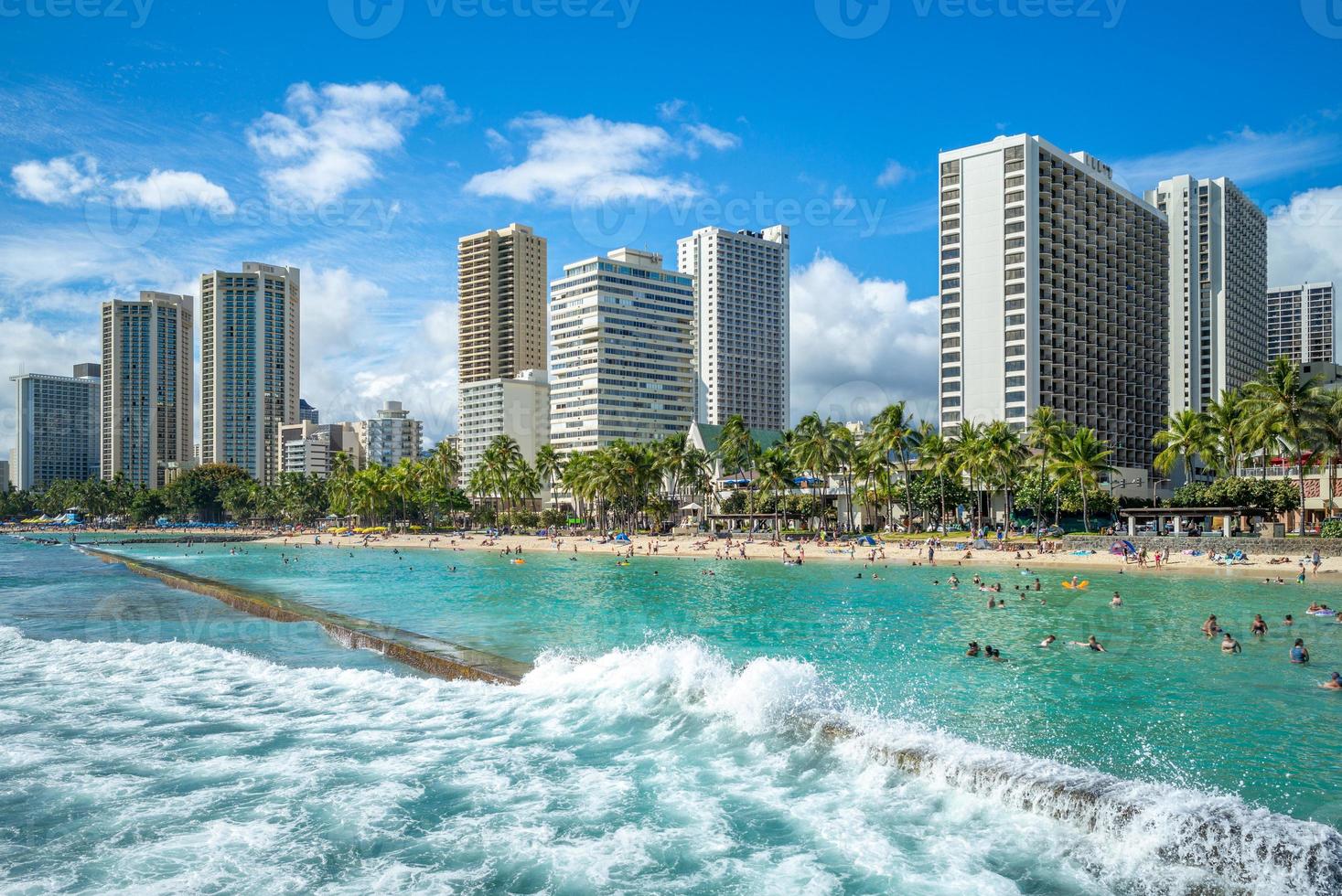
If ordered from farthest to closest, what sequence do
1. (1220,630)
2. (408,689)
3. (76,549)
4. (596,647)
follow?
1. (76,549)
2. (1220,630)
3. (596,647)
4. (408,689)

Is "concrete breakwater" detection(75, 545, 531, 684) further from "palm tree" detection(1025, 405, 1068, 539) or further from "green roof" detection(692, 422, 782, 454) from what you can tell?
"green roof" detection(692, 422, 782, 454)

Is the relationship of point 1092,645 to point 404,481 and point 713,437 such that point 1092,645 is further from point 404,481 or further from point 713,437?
point 404,481

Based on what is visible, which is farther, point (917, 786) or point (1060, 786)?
point (917, 786)

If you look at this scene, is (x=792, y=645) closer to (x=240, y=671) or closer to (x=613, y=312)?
(x=240, y=671)

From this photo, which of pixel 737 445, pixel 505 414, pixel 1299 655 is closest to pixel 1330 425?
pixel 1299 655

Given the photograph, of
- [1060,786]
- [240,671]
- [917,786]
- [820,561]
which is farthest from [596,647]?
[820,561]

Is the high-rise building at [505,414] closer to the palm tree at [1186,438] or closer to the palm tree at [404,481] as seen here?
the palm tree at [404,481]
